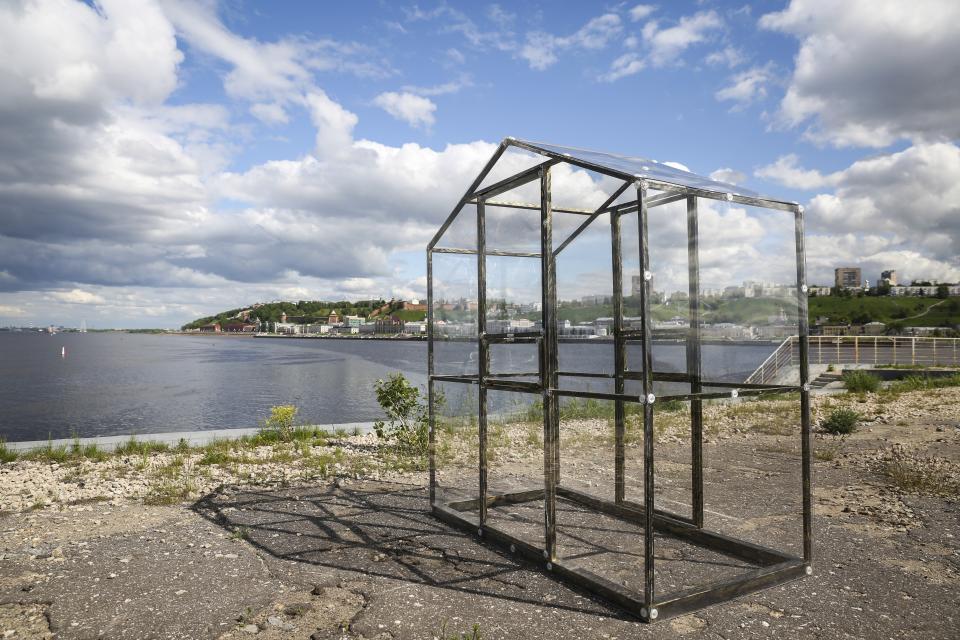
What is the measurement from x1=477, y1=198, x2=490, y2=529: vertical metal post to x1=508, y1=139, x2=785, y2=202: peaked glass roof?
A: 1103 millimetres

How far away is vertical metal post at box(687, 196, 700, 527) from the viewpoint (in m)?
5.95

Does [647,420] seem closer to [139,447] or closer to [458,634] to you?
[458,634]

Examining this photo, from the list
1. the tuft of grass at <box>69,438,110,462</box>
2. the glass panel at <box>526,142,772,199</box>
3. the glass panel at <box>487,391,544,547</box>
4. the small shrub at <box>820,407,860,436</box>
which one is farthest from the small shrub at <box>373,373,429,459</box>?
the small shrub at <box>820,407,860,436</box>

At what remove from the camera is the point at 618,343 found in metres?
6.85

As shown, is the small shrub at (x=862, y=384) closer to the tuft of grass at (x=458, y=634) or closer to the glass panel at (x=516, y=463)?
the glass panel at (x=516, y=463)

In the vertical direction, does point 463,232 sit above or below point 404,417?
above

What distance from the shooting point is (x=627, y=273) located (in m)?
6.62

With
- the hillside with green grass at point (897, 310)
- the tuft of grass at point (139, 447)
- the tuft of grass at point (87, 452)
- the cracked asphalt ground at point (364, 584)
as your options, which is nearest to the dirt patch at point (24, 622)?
the cracked asphalt ground at point (364, 584)

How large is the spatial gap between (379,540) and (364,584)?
119 centimetres

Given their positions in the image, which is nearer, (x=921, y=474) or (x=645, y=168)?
(x=645, y=168)

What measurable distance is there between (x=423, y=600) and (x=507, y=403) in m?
2.12

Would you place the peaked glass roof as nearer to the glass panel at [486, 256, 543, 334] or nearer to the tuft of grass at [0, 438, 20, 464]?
the glass panel at [486, 256, 543, 334]

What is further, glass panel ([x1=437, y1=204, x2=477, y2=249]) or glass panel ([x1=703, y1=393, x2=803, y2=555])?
glass panel ([x1=437, y1=204, x2=477, y2=249])

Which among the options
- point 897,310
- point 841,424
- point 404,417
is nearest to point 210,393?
point 404,417
